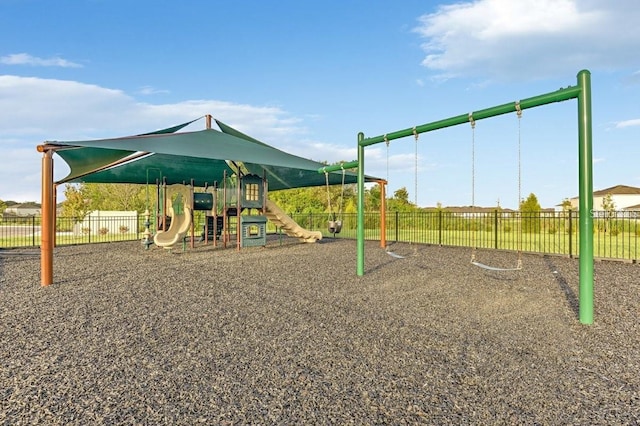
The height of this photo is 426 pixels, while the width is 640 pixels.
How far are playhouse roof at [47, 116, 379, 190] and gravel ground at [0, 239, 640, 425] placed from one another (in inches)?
118

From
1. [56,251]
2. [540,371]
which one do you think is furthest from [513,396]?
[56,251]

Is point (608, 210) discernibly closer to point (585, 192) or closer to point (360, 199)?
point (360, 199)

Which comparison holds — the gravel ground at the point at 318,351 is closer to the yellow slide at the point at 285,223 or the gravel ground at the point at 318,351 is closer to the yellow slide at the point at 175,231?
the yellow slide at the point at 175,231

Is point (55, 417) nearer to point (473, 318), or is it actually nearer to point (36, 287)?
point (473, 318)

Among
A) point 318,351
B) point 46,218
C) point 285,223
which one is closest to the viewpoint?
point 318,351

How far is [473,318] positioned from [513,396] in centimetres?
223

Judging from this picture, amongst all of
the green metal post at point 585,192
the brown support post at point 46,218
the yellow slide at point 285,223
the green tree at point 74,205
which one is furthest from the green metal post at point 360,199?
the green tree at point 74,205

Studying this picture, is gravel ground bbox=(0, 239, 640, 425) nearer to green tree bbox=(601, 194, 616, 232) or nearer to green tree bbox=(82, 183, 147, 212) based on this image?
green tree bbox=(601, 194, 616, 232)

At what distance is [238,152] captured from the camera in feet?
34.9

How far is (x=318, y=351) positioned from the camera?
392cm

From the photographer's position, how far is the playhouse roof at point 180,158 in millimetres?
8969

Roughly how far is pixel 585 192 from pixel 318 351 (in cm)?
375

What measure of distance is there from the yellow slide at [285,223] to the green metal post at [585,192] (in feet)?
37.6

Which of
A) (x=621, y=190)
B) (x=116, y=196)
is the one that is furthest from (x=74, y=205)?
(x=621, y=190)
